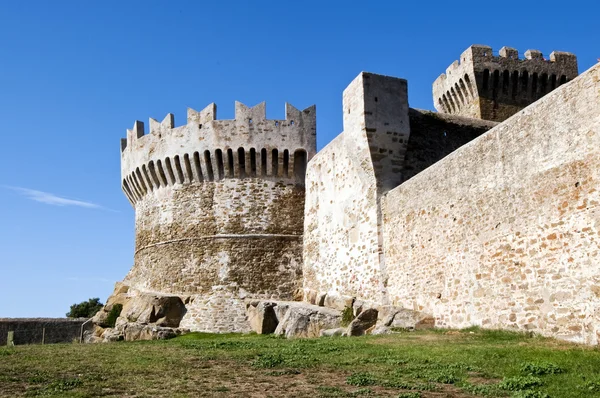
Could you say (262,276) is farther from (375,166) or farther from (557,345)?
(557,345)

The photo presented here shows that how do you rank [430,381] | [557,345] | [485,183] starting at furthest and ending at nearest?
[485,183]
[557,345]
[430,381]

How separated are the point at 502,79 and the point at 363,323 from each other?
13691 mm

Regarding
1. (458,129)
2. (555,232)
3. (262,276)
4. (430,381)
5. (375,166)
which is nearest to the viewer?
(430,381)

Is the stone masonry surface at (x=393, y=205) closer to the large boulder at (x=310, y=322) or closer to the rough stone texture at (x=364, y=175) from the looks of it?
the rough stone texture at (x=364, y=175)

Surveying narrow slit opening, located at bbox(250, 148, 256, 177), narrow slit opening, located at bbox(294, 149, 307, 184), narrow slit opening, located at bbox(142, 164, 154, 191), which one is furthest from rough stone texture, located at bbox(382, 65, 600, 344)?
narrow slit opening, located at bbox(142, 164, 154, 191)

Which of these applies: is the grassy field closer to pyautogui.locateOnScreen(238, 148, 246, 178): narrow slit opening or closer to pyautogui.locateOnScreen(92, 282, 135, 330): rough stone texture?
pyautogui.locateOnScreen(238, 148, 246, 178): narrow slit opening

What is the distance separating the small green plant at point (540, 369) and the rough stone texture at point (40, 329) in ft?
64.1

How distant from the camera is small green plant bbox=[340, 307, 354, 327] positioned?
14305 mm

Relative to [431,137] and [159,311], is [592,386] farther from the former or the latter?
[159,311]

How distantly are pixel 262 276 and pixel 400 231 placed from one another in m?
7.07

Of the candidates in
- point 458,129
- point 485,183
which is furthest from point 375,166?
point 485,183

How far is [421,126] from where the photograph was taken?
51.2ft

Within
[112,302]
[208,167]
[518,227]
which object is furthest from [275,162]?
[518,227]

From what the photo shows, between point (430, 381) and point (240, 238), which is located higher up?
point (240, 238)
